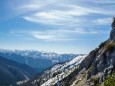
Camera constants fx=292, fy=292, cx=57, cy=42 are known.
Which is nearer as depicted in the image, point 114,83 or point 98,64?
point 114,83

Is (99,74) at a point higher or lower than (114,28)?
lower

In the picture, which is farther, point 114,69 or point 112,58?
point 112,58

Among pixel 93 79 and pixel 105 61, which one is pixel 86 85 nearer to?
pixel 93 79

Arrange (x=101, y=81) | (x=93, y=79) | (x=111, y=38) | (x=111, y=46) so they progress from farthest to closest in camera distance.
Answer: (x=111, y=38)
(x=111, y=46)
(x=93, y=79)
(x=101, y=81)

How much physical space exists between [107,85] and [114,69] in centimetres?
4714

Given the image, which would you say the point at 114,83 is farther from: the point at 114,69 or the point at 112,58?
the point at 112,58

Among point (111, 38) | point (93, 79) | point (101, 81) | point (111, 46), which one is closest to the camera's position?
point (101, 81)

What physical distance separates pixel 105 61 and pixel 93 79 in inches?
532

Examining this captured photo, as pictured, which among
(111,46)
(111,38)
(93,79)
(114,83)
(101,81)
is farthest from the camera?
(111,38)

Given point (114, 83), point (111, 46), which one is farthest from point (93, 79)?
point (114, 83)

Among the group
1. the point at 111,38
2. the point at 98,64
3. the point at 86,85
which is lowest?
the point at 86,85

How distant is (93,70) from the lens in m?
167

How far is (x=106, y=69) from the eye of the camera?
481 feet

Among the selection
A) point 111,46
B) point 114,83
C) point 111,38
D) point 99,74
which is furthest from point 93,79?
point 114,83
